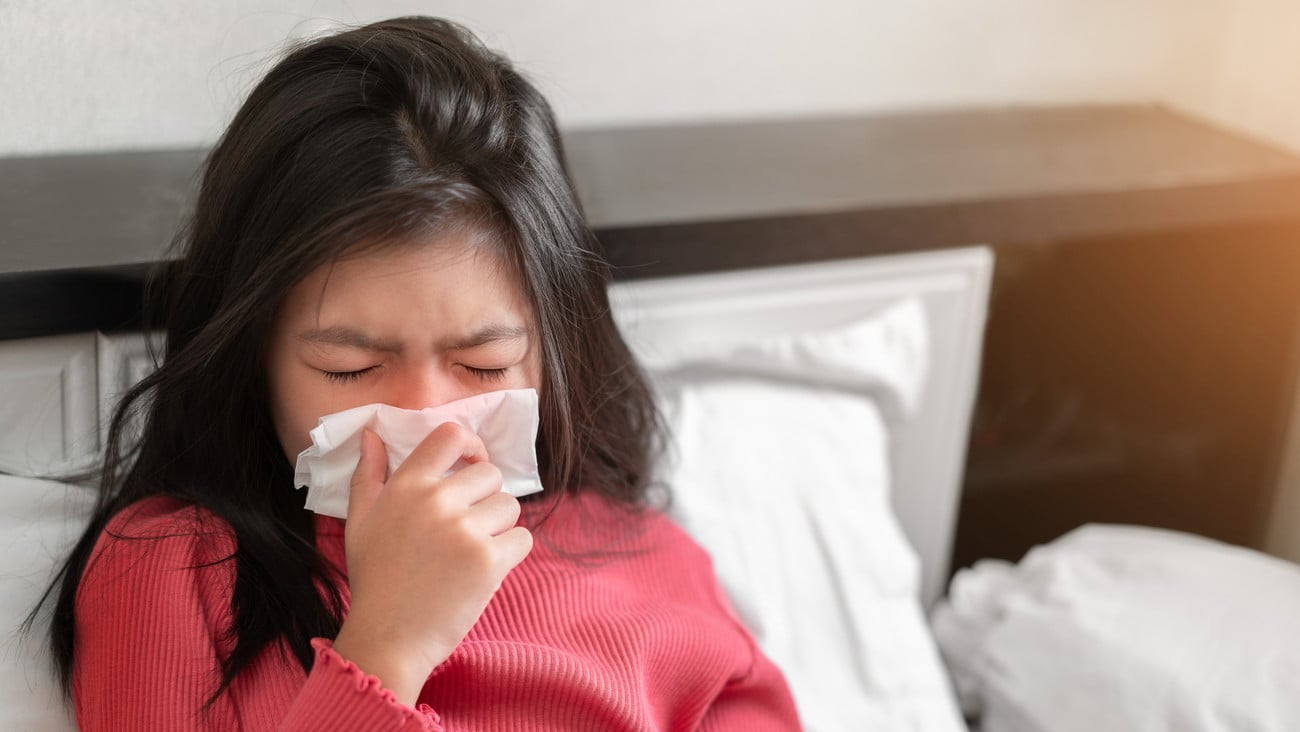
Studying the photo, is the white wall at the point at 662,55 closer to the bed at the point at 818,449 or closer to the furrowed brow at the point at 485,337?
the bed at the point at 818,449

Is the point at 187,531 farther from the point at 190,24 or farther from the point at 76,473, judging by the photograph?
the point at 190,24

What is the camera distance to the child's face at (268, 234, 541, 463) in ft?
2.41

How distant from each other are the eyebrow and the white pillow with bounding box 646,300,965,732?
1.13 ft

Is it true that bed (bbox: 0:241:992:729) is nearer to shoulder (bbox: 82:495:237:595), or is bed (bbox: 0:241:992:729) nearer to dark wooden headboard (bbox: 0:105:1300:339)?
dark wooden headboard (bbox: 0:105:1300:339)

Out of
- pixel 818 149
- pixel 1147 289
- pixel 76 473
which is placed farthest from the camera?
pixel 1147 289

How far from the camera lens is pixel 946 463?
52.9 inches

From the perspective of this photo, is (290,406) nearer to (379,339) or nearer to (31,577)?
(379,339)

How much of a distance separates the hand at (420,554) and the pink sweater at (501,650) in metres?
0.03

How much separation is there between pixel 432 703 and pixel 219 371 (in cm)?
26

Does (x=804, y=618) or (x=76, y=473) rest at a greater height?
(x=76, y=473)

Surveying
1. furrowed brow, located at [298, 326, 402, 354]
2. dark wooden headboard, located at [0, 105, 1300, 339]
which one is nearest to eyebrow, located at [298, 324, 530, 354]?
furrowed brow, located at [298, 326, 402, 354]

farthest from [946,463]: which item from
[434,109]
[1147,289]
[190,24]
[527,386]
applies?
[190,24]

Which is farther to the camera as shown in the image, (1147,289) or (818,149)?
(1147,289)

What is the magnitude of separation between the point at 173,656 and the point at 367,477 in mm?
158
